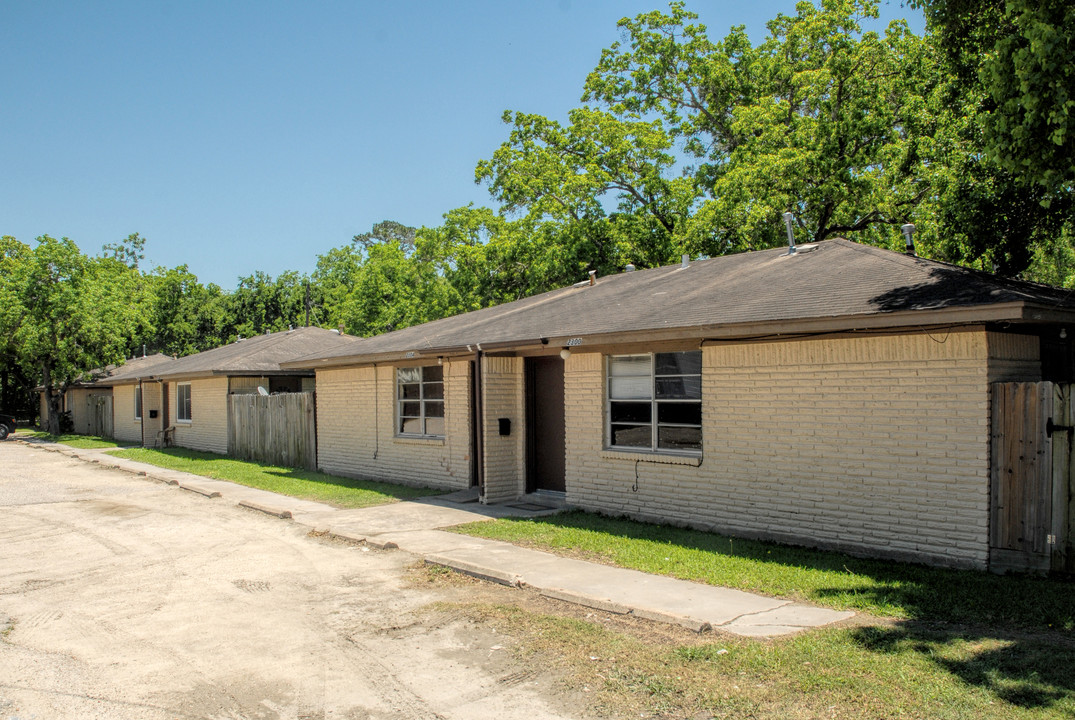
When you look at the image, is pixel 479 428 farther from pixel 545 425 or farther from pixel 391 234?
pixel 391 234

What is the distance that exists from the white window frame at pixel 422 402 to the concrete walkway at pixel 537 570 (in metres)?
1.76

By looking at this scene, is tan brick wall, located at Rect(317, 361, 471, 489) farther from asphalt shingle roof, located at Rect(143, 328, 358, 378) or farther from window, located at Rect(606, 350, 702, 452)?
window, located at Rect(606, 350, 702, 452)

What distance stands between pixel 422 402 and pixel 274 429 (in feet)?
23.3

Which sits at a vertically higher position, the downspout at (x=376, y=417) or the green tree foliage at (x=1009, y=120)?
the green tree foliage at (x=1009, y=120)

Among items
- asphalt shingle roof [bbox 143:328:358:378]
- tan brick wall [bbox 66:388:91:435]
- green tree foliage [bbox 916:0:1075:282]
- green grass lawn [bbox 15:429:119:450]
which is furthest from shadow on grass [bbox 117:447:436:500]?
tan brick wall [bbox 66:388:91:435]

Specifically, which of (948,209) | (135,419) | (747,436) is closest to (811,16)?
(948,209)

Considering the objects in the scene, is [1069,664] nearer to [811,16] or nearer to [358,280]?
[811,16]

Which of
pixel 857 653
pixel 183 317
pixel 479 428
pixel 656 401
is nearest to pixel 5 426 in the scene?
pixel 183 317

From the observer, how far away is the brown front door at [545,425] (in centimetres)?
1327

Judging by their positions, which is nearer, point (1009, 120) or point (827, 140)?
point (1009, 120)

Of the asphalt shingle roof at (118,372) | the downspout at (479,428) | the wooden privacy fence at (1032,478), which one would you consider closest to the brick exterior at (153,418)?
the asphalt shingle roof at (118,372)

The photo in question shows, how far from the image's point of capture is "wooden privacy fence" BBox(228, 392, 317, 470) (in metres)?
19.4

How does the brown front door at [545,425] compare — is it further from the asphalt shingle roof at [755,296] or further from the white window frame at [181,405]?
the white window frame at [181,405]

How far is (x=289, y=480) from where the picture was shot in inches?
669
